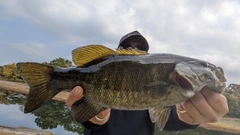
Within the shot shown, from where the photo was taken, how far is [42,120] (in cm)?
1472

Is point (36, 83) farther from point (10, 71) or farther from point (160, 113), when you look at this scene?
point (10, 71)

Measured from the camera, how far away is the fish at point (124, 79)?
219cm

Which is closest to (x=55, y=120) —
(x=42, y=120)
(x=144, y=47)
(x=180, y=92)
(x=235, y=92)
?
(x=42, y=120)

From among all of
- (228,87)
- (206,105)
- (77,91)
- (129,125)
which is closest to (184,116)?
(206,105)

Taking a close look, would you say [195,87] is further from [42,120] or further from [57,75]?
[42,120]

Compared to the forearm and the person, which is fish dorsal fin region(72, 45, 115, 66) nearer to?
the person

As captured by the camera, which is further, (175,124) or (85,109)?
(175,124)

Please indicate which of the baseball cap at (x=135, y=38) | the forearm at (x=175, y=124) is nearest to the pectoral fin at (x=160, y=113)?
the forearm at (x=175, y=124)

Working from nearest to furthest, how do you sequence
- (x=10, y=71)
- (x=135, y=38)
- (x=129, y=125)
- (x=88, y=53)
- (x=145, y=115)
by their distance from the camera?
1. (x=88, y=53)
2. (x=129, y=125)
3. (x=145, y=115)
4. (x=135, y=38)
5. (x=10, y=71)

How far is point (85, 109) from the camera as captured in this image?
7.96 feet

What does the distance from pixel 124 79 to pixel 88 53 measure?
0.49m

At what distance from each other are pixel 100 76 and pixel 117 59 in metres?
0.23

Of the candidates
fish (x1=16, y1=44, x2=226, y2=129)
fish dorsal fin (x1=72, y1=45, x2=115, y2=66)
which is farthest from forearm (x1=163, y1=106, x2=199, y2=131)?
fish dorsal fin (x1=72, y1=45, x2=115, y2=66)

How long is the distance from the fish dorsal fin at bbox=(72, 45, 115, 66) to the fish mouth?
0.67 m
